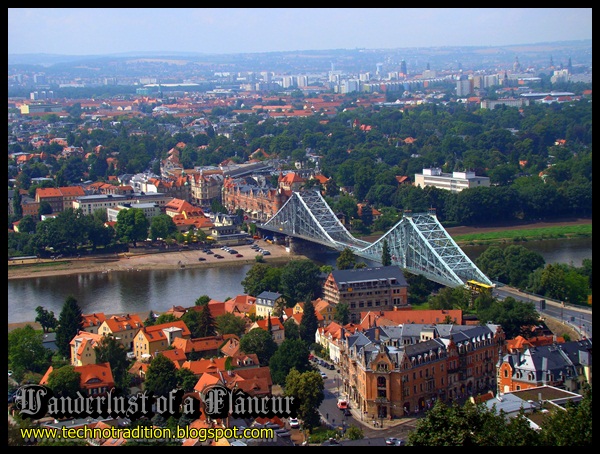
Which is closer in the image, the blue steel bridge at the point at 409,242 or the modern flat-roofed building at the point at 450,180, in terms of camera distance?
the blue steel bridge at the point at 409,242

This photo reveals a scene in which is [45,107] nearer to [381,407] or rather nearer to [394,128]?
[394,128]

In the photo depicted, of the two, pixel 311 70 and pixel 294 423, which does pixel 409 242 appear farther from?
pixel 311 70

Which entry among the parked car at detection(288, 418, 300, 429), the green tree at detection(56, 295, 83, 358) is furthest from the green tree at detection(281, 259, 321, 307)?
the parked car at detection(288, 418, 300, 429)

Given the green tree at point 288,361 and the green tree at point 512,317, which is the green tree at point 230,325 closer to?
the green tree at point 288,361

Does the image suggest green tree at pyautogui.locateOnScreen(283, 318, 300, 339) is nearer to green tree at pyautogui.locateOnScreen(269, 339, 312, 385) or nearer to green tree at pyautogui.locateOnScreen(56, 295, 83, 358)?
green tree at pyautogui.locateOnScreen(269, 339, 312, 385)

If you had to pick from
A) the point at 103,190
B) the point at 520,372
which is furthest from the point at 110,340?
the point at 103,190

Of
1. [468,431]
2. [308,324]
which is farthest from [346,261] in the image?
[468,431]

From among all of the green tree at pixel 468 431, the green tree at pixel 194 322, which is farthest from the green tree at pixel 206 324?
the green tree at pixel 468 431
